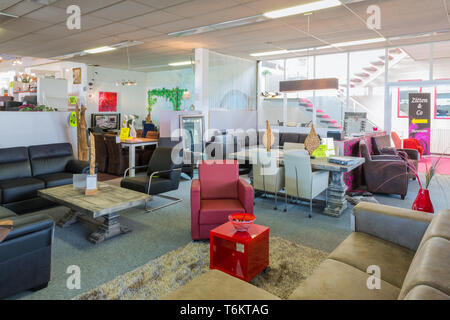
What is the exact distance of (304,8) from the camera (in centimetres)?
499

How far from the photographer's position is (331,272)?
6.70 feet

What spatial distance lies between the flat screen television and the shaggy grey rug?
978cm

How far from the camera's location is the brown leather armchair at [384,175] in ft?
18.2

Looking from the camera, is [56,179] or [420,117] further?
[420,117]

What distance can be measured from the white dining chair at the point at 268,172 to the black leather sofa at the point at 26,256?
3118 mm

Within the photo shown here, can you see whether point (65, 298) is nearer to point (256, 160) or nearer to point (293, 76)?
point (256, 160)

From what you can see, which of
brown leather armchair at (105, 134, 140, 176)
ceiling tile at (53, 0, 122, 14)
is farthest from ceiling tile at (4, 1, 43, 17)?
brown leather armchair at (105, 134, 140, 176)

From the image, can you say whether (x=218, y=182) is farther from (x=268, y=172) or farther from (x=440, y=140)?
(x=440, y=140)

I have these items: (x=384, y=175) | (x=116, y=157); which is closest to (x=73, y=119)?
(x=116, y=157)

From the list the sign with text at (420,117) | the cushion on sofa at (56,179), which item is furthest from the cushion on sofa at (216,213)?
the sign with text at (420,117)

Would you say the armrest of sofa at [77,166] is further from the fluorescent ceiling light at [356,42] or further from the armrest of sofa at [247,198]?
the fluorescent ceiling light at [356,42]

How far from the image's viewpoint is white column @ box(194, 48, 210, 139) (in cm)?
830

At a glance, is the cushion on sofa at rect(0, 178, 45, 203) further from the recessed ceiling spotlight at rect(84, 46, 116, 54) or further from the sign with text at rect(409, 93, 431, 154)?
the sign with text at rect(409, 93, 431, 154)

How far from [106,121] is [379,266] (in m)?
11.7
